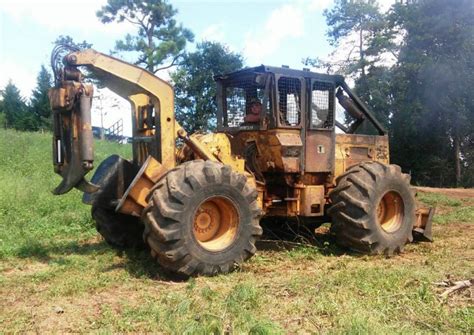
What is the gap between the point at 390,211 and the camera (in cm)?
855

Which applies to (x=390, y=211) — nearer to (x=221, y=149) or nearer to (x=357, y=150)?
(x=357, y=150)

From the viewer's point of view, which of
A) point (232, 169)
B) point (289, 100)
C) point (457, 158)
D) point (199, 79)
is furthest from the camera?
point (199, 79)

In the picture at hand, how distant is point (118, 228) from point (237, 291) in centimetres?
305

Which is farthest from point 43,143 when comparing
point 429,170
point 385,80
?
point 429,170

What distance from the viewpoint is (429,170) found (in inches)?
1164

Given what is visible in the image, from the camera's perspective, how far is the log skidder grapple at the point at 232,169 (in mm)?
6223

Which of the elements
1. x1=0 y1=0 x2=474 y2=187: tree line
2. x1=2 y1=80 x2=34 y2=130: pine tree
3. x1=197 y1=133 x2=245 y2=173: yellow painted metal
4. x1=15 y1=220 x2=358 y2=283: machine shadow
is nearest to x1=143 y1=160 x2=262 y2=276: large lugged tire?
x1=15 y1=220 x2=358 y2=283: machine shadow

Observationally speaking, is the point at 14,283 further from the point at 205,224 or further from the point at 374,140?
the point at 374,140

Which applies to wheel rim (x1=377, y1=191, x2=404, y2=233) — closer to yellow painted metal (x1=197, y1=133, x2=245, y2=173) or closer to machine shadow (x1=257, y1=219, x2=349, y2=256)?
machine shadow (x1=257, y1=219, x2=349, y2=256)

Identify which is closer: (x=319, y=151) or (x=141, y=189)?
(x=141, y=189)

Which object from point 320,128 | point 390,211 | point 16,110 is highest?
point 16,110

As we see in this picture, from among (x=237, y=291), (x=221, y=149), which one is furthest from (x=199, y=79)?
(x=237, y=291)

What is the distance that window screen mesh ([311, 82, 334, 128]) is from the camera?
8289 millimetres

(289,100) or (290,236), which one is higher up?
(289,100)
